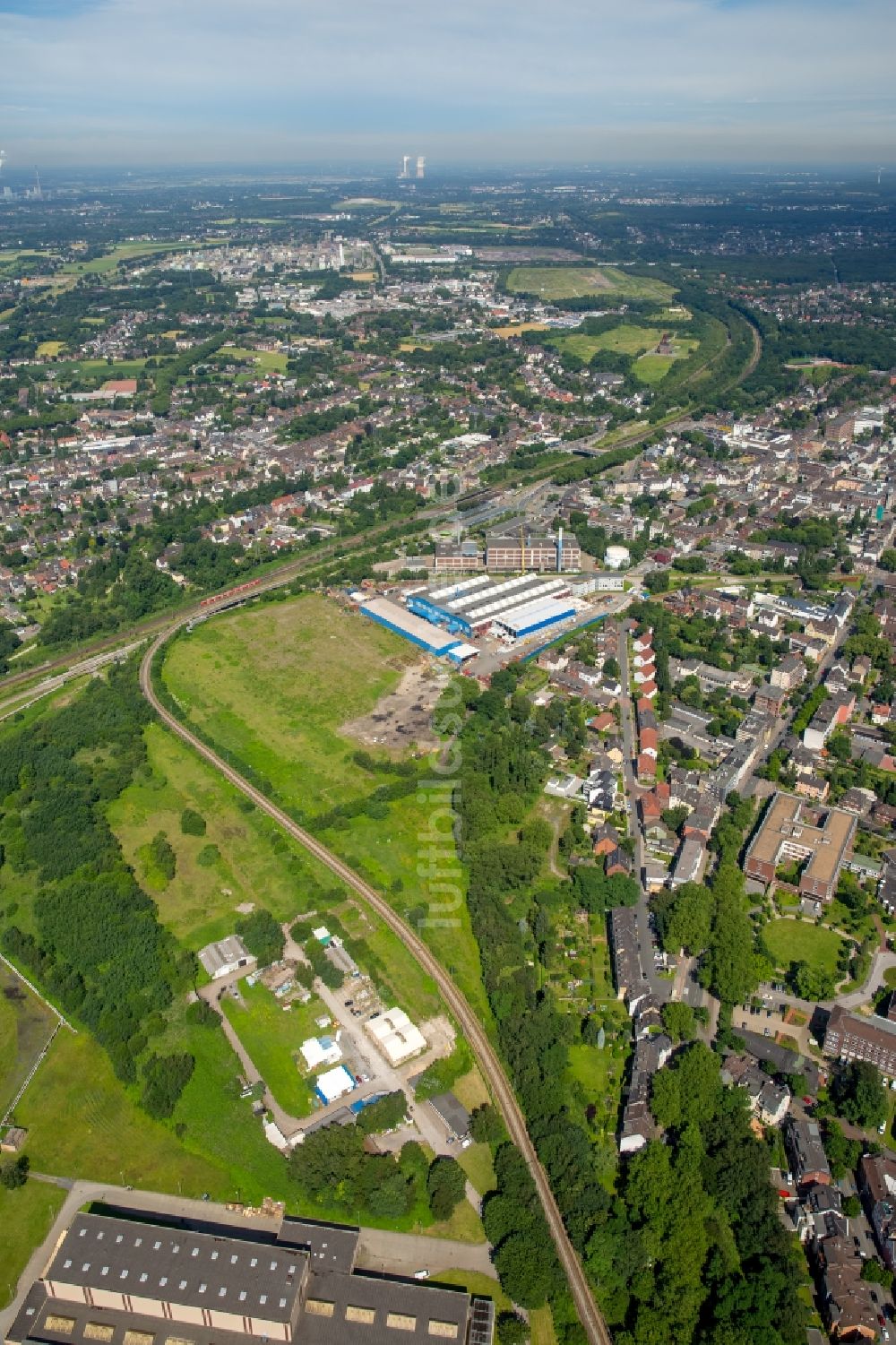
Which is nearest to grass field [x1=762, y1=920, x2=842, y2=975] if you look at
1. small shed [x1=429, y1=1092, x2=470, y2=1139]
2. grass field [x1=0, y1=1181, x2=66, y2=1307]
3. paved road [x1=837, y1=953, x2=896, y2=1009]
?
paved road [x1=837, y1=953, x2=896, y2=1009]

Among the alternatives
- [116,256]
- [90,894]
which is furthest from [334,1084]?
[116,256]

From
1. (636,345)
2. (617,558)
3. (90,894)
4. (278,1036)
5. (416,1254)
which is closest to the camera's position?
(416,1254)

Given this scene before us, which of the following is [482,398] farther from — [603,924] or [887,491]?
[603,924]

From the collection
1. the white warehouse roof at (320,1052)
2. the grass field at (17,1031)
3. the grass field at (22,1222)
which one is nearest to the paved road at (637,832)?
the white warehouse roof at (320,1052)

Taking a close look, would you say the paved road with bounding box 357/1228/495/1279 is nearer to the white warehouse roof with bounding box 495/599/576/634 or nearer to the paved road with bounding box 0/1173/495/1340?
the paved road with bounding box 0/1173/495/1340

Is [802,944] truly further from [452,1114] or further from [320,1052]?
[320,1052]
